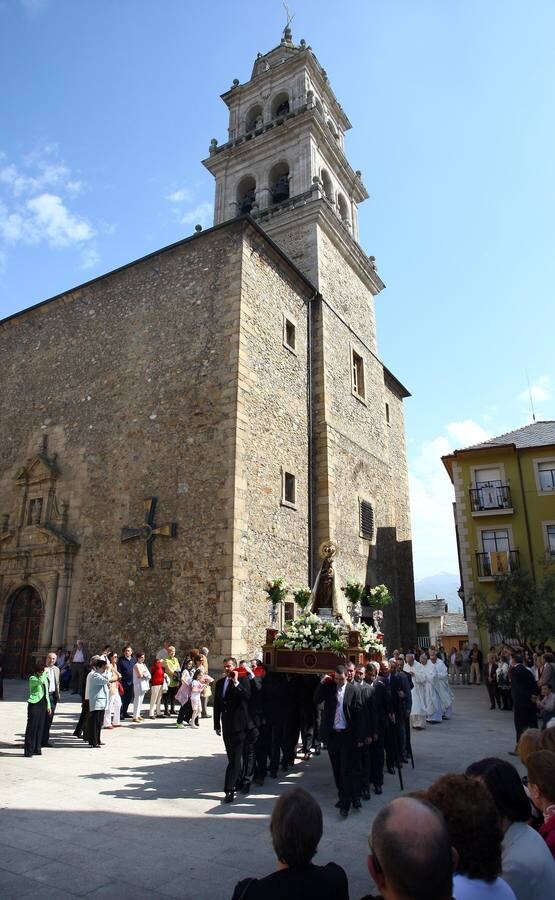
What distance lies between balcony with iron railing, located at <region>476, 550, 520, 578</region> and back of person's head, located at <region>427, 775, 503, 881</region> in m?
20.8

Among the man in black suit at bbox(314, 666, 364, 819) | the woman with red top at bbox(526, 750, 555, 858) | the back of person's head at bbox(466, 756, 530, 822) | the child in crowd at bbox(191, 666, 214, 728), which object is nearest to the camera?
the back of person's head at bbox(466, 756, 530, 822)

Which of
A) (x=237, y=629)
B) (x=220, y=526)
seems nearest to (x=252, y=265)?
(x=220, y=526)

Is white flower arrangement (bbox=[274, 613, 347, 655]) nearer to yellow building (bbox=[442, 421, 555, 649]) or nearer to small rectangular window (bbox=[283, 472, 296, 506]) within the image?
small rectangular window (bbox=[283, 472, 296, 506])

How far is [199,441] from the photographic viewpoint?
14.7 meters

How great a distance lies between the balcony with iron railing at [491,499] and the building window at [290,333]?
10422 mm

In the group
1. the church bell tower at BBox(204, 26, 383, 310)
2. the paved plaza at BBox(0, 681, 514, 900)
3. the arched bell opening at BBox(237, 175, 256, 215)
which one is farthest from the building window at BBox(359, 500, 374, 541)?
the arched bell opening at BBox(237, 175, 256, 215)

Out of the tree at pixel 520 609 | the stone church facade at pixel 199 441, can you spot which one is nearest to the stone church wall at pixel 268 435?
the stone church facade at pixel 199 441

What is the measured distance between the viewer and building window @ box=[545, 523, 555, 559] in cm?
2156

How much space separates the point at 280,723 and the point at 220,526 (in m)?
6.23

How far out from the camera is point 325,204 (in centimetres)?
2080

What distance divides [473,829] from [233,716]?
5.17 metres

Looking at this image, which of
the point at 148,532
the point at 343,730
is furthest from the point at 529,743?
the point at 148,532

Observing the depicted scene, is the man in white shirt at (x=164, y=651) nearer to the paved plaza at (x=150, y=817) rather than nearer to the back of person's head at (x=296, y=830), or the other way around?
the paved plaza at (x=150, y=817)

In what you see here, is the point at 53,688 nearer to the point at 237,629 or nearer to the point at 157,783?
the point at 157,783
